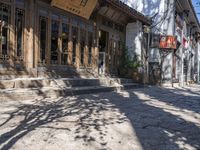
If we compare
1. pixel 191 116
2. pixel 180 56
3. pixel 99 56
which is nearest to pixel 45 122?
pixel 191 116

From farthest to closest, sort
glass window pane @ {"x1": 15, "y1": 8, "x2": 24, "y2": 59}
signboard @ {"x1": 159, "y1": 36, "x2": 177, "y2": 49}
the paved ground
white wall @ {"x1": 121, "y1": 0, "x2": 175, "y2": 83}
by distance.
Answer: white wall @ {"x1": 121, "y1": 0, "x2": 175, "y2": 83} → signboard @ {"x1": 159, "y1": 36, "x2": 177, "y2": 49} → glass window pane @ {"x1": 15, "y1": 8, "x2": 24, "y2": 59} → the paved ground

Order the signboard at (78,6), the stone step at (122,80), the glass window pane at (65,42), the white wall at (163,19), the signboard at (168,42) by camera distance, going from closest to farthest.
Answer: the signboard at (78,6) → the glass window pane at (65,42) → the stone step at (122,80) → the signboard at (168,42) → the white wall at (163,19)

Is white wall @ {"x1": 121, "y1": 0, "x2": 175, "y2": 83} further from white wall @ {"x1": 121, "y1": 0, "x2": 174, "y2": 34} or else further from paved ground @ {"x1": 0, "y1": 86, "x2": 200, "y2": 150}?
paved ground @ {"x1": 0, "y1": 86, "x2": 200, "y2": 150}

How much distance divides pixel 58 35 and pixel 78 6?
1636 millimetres

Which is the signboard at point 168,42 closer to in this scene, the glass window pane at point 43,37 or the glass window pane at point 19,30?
the glass window pane at point 43,37

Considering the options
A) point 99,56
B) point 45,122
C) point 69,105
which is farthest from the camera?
point 99,56

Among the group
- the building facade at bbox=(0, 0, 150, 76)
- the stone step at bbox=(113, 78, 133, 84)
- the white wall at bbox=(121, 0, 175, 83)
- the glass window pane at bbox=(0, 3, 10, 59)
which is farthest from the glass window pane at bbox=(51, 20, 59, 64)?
the white wall at bbox=(121, 0, 175, 83)

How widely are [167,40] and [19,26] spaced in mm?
12958

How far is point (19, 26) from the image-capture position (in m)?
11.3

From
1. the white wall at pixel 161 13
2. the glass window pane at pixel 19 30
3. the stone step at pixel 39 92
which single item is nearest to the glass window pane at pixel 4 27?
the glass window pane at pixel 19 30

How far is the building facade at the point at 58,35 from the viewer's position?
1102 cm

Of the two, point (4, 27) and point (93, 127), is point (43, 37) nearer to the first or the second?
point (4, 27)

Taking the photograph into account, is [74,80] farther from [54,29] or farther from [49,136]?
[49,136]

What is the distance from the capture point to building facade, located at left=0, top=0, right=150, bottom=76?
11023 mm
